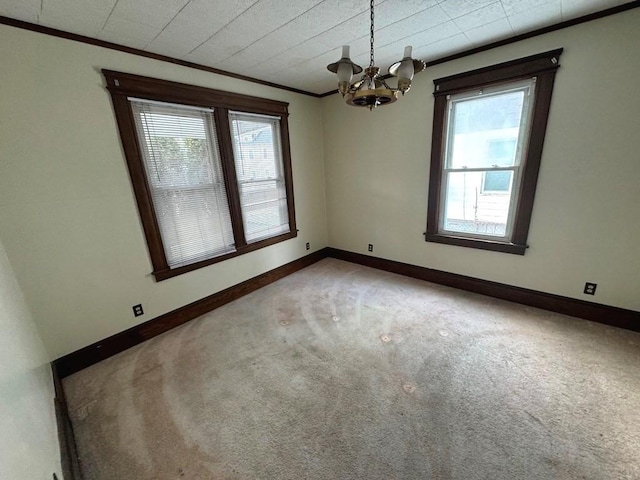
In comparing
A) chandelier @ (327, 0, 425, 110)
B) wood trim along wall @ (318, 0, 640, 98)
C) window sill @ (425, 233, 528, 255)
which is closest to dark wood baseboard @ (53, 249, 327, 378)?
window sill @ (425, 233, 528, 255)

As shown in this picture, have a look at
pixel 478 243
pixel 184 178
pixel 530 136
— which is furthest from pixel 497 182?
pixel 184 178

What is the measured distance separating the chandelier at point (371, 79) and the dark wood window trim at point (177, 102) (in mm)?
1747

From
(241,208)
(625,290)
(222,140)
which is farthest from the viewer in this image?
(241,208)

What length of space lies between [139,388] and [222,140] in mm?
2357

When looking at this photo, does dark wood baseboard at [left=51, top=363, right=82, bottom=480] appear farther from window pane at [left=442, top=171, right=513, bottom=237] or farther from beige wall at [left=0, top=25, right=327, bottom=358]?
window pane at [left=442, top=171, right=513, bottom=237]

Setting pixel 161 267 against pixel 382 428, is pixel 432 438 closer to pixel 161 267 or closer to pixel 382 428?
pixel 382 428

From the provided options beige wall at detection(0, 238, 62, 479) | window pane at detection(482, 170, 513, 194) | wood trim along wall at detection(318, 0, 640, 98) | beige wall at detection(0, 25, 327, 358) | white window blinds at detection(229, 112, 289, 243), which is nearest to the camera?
beige wall at detection(0, 238, 62, 479)

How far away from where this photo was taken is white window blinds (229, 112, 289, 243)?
Result: 9.97ft

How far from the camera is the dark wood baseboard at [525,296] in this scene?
229cm

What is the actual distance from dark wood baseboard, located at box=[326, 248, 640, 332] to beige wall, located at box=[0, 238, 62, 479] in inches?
134

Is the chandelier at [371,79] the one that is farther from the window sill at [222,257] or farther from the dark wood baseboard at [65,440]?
the dark wood baseboard at [65,440]

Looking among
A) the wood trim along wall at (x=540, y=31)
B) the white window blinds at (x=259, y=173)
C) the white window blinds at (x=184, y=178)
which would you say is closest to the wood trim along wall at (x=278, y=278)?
the white window blinds at (x=184, y=178)

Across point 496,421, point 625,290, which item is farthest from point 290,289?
point 625,290

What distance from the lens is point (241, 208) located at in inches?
123
